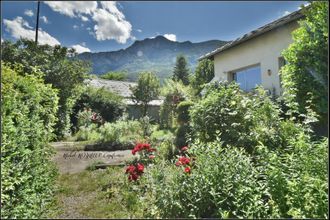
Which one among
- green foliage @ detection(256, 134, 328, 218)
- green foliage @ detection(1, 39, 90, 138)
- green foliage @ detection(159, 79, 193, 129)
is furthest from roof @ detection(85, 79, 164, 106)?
green foliage @ detection(256, 134, 328, 218)

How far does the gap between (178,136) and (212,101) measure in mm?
3454

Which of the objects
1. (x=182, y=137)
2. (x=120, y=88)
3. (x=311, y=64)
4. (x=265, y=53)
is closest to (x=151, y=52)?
(x=265, y=53)

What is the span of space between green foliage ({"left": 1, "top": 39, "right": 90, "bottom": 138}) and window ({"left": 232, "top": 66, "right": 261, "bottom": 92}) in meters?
9.05

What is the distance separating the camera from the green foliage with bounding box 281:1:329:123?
5.66 metres

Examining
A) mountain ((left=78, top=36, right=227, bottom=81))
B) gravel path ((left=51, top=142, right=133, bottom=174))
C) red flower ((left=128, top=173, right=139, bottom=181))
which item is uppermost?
mountain ((left=78, top=36, right=227, bottom=81))

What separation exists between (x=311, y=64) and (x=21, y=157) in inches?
235

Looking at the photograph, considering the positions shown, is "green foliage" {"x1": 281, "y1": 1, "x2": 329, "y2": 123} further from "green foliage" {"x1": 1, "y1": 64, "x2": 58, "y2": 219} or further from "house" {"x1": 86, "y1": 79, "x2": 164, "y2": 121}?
"house" {"x1": 86, "y1": 79, "x2": 164, "y2": 121}

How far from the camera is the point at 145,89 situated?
93.4 feet

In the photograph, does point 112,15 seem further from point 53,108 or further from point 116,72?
point 116,72

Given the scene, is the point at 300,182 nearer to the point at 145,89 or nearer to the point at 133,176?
the point at 133,176

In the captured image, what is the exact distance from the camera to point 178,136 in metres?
10.4

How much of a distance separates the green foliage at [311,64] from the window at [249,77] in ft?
17.3

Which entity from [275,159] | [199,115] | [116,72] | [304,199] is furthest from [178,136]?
[116,72]

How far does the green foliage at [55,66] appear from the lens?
14789 mm
